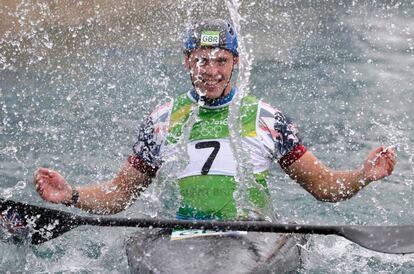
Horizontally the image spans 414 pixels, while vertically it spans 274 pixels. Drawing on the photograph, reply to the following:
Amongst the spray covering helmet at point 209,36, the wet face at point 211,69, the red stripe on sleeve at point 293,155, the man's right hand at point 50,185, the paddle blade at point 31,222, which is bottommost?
the paddle blade at point 31,222

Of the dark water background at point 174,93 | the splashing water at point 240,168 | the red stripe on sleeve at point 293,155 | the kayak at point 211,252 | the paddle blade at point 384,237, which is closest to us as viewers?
the kayak at point 211,252

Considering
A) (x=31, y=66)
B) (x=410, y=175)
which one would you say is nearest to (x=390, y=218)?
(x=410, y=175)

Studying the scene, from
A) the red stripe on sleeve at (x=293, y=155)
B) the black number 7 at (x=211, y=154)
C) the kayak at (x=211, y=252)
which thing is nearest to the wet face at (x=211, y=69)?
the black number 7 at (x=211, y=154)

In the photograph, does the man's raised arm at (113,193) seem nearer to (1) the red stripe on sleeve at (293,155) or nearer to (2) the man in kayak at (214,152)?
(2) the man in kayak at (214,152)

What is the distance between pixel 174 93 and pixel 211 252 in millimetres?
5302

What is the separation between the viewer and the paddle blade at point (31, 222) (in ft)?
16.0

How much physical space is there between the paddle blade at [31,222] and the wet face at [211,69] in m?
1.08

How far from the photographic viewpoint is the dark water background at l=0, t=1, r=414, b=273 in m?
6.04

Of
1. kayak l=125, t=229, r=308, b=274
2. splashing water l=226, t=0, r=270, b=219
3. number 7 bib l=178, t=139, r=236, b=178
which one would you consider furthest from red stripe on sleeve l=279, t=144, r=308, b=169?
kayak l=125, t=229, r=308, b=274

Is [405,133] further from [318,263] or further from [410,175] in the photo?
[318,263]

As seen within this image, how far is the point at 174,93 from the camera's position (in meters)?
9.55

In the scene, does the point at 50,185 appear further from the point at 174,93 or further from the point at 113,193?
the point at 174,93

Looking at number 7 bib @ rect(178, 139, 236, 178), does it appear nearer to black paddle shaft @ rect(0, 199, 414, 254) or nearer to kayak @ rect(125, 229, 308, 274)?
kayak @ rect(125, 229, 308, 274)

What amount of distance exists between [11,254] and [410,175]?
3.63 m
